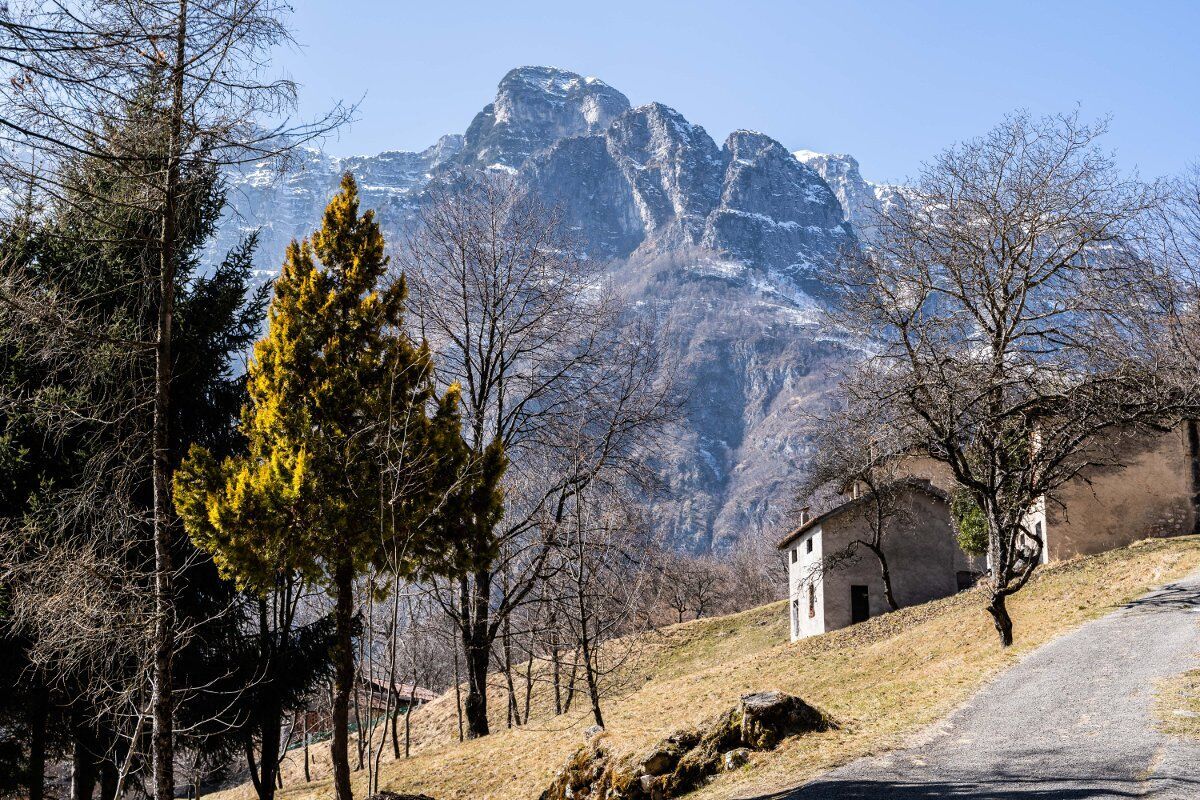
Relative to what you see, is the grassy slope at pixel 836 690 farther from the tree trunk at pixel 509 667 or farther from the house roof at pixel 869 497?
the house roof at pixel 869 497

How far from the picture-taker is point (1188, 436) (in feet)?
94.0

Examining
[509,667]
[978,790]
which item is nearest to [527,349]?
[509,667]

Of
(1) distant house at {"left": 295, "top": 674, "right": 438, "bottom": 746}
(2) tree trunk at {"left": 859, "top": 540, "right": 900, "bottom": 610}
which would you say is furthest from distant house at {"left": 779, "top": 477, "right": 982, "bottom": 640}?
(1) distant house at {"left": 295, "top": 674, "right": 438, "bottom": 746}

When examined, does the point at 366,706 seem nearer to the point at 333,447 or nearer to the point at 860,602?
the point at 860,602

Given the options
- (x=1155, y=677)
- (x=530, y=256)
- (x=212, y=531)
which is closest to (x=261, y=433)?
(x=212, y=531)

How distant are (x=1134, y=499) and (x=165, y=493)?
28.5m

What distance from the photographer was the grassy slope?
428 inches

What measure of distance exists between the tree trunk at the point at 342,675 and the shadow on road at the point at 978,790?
7.66 meters

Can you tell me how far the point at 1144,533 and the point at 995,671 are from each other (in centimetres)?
1765

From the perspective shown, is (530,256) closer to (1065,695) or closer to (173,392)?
(173,392)

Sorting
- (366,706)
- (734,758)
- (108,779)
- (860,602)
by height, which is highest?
(734,758)

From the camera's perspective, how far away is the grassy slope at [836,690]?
1087 cm

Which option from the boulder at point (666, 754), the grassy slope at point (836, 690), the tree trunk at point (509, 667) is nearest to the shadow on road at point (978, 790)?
the grassy slope at point (836, 690)

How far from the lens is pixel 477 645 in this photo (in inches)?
754
